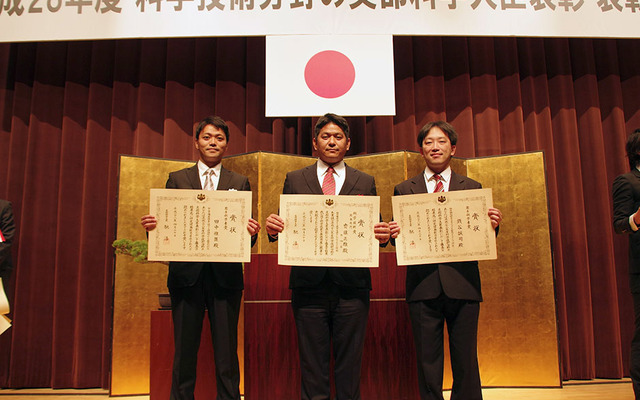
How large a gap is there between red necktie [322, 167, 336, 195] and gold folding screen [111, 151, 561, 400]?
1360 mm

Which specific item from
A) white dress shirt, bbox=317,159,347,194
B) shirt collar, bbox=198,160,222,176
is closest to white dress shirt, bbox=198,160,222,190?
shirt collar, bbox=198,160,222,176

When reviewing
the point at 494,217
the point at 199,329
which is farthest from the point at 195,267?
the point at 494,217

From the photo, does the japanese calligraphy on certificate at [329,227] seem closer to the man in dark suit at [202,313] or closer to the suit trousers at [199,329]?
the man in dark suit at [202,313]

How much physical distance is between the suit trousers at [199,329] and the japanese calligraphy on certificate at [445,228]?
869mm

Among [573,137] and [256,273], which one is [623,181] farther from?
[256,273]

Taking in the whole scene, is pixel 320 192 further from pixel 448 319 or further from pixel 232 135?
pixel 232 135

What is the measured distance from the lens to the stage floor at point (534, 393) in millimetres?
3495

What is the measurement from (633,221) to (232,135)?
3.01m

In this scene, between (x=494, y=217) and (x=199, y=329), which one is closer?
(x=494, y=217)

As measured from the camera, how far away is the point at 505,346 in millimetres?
3820

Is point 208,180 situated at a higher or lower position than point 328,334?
higher

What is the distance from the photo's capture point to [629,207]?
282cm

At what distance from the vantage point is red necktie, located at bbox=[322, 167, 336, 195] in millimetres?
2514

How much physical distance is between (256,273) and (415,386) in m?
1.14
